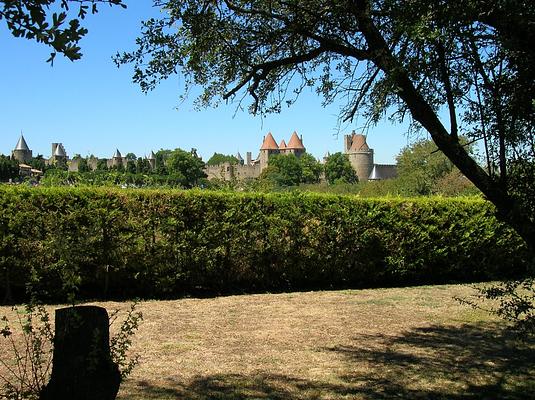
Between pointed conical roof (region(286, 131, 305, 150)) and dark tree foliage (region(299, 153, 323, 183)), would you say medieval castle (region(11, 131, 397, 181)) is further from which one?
dark tree foliage (region(299, 153, 323, 183))

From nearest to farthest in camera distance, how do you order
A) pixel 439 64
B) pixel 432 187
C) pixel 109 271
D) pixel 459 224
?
pixel 439 64, pixel 109 271, pixel 459 224, pixel 432 187

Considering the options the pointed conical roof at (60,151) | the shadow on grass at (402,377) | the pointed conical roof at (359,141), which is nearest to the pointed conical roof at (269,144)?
the pointed conical roof at (60,151)

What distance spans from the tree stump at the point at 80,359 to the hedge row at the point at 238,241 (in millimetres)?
5555

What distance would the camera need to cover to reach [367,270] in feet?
38.0

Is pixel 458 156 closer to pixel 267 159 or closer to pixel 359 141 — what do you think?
pixel 359 141

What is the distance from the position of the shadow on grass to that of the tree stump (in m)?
1.83

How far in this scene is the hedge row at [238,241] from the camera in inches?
360

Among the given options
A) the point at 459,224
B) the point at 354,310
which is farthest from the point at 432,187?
the point at 354,310

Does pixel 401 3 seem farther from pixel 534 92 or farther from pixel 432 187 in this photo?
pixel 432 187

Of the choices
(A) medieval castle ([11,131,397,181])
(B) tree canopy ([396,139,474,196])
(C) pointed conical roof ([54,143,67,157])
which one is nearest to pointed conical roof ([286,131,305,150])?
(A) medieval castle ([11,131,397,181])

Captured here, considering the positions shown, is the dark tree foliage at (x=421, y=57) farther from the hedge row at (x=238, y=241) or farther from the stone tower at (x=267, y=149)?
the stone tower at (x=267, y=149)

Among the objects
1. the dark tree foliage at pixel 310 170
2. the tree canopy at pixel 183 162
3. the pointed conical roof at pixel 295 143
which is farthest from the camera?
the pointed conical roof at pixel 295 143

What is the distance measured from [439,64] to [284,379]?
3421 mm

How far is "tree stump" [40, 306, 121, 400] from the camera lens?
2883mm
